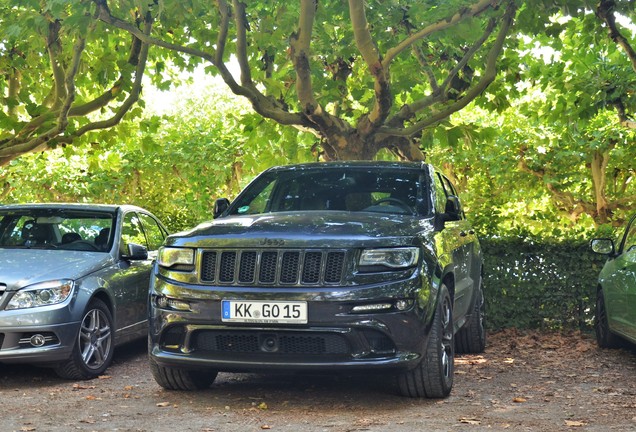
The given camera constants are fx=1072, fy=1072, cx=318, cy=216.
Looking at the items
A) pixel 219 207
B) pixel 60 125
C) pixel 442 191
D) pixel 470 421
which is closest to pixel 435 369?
pixel 470 421

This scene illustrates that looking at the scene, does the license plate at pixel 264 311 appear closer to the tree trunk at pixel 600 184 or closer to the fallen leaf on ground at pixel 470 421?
the fallen leaf on ground at pixel 470 421

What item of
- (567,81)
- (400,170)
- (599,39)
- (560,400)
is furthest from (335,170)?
(567,81)

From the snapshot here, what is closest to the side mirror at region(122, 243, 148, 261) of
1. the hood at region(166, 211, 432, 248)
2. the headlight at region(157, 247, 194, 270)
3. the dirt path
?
the dirt path

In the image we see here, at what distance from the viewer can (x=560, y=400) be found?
8.58 meters

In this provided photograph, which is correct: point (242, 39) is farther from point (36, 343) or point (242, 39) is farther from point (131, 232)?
point (36, 343)

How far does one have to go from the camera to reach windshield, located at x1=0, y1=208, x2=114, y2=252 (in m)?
10.8

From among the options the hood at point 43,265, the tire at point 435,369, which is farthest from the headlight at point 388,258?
the hood at point 43,265

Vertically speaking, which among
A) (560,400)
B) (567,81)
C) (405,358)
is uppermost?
(567,81)

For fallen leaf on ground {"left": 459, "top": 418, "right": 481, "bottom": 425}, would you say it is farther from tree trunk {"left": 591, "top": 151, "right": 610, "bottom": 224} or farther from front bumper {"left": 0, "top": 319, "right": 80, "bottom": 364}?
tree trunk {"left": 591, "top": 151, "right": 610, "bottom": 224}

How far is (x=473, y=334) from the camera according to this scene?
1167 centimetres

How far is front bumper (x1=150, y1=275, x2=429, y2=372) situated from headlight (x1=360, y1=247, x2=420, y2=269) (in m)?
0.13

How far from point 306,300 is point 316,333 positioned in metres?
0.25

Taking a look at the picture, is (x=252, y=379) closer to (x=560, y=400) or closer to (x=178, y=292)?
(x=178, y=292)

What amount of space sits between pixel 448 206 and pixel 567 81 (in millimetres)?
9019
